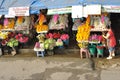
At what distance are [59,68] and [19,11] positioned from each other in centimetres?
272

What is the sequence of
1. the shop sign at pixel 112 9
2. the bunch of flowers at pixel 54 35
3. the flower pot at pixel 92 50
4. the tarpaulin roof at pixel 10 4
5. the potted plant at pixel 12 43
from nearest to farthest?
the shop sign at pixel 112 9, the flower pot at pixel 92 50, the tarpaulin roof at pixel 10 4, the bunch of flowers at pixel 54 35, the potted plant at pixel 12 43

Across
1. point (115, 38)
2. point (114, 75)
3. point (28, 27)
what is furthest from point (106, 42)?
point (28, 27)

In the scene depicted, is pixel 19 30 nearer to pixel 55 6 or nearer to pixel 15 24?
pixel 15 24

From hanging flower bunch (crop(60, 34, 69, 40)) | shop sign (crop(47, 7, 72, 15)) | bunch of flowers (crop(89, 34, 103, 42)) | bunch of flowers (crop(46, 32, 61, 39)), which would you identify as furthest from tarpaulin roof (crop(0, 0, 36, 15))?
bunch of flowers (crop(89, 34, 103, 42))

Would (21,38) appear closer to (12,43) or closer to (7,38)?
(12,43)

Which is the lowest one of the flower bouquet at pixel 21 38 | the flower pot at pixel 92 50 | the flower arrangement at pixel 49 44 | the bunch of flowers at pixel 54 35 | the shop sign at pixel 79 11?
the flower pot at pixel 92 50

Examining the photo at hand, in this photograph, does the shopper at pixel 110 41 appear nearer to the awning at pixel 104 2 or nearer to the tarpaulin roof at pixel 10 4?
the awning at pixel 104 2

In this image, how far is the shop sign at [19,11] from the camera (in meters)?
13.7

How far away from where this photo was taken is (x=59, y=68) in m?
12.7

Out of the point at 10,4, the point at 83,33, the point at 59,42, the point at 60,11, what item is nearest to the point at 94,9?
the point at 83,33

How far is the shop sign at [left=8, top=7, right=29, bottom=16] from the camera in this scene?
13.7 metres

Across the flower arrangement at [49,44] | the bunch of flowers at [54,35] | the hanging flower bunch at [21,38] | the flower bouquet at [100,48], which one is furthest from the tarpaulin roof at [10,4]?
the flower bouquet at [100,48]

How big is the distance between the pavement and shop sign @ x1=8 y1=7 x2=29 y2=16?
161 cm

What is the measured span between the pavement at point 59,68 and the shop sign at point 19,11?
161cm
